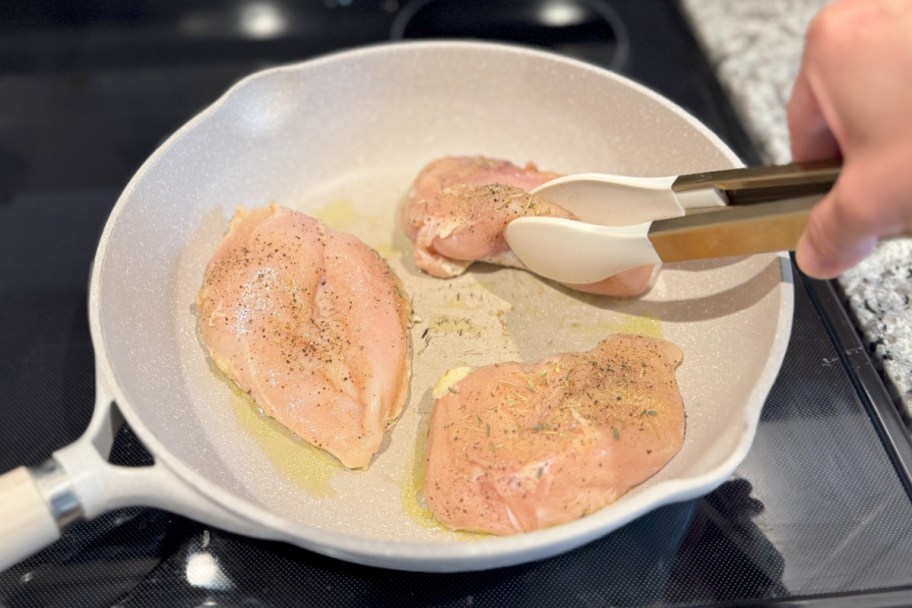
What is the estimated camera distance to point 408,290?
1.66 metres

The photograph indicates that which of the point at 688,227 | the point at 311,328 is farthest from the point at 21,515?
the point at 688,227

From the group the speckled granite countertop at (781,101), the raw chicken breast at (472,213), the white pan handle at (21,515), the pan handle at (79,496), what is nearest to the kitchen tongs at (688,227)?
the raw chicken breast at (472,213)

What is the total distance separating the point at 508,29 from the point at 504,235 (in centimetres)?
106

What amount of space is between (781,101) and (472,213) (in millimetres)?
1083

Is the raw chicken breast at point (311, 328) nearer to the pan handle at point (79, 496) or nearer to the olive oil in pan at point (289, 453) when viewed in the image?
the olive oil in pan at point (289, 453)

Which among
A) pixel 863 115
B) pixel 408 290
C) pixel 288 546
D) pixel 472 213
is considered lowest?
pixel 288 546

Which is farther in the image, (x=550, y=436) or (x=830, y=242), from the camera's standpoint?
(x=550, y=436)

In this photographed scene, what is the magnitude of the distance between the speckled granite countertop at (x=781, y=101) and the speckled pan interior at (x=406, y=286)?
13.9 inches

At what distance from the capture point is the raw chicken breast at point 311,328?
4.57ft

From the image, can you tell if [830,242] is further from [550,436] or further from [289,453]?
[289,453]

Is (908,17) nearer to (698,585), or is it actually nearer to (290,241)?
(698,585)

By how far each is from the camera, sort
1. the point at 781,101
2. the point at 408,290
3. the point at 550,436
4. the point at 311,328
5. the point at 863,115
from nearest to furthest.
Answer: the point at 863,115 → the point at 550,436 → the point at 311,328 → the point at 408,290 → the point at 781,101

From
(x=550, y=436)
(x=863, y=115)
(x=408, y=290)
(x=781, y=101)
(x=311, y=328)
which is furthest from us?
(x=781, y=101)

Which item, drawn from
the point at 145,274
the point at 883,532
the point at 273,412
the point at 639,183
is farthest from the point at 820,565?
the point at 145,274
